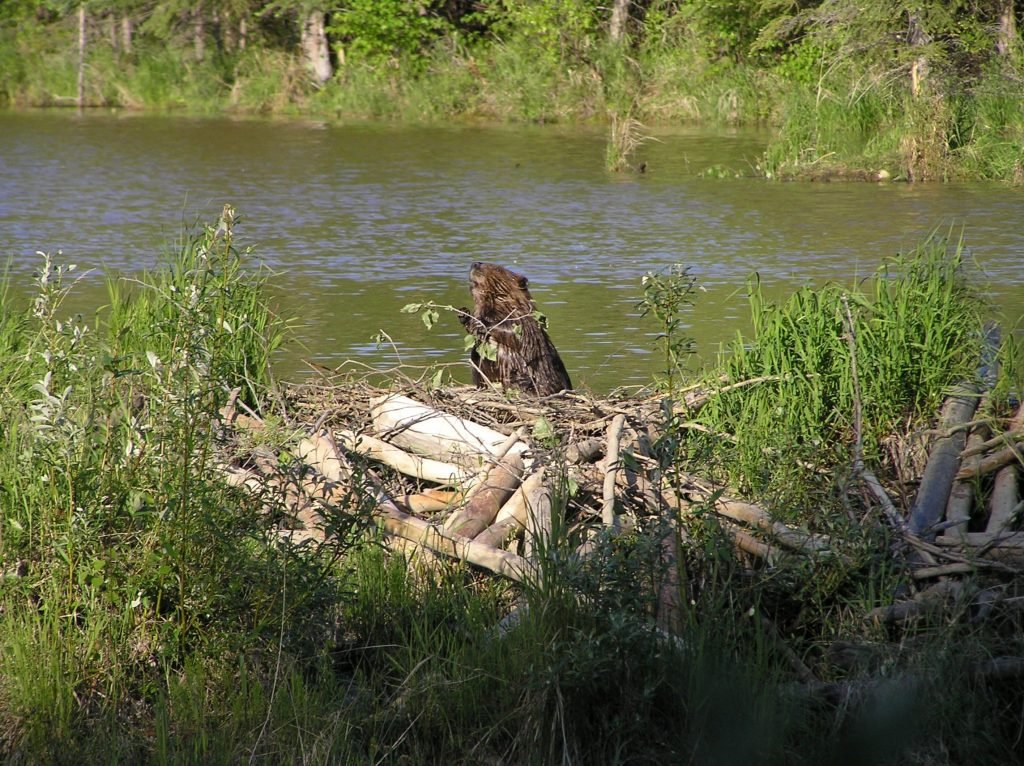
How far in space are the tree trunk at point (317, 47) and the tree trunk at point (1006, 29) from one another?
12892 mm

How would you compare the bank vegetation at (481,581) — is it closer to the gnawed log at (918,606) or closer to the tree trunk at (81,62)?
the gnawed log at (918,606)

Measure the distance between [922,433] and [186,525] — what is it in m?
2.64

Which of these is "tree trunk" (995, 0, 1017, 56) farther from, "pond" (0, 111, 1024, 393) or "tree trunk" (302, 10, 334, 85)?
"tree trunk" (302, 10, 334, 85)

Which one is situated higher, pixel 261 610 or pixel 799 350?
pixel 799 350

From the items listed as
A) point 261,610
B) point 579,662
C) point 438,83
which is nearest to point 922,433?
point 579,662

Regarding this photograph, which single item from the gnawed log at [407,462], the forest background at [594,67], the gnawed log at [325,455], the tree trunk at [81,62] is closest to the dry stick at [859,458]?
the gnawed log at [407,462]

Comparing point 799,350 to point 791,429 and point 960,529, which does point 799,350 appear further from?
point 960,529

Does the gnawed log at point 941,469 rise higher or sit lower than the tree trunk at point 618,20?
lower

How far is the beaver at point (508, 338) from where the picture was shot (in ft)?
19.9

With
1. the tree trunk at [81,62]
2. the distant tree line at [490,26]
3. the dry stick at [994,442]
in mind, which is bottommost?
the dry stick at [994,442]

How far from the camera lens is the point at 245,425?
5.37 meters

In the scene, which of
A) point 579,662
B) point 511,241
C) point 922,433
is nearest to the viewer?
point 579,662

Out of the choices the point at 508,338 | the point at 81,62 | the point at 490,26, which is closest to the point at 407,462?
the point at 508,338

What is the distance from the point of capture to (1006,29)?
623 inches
